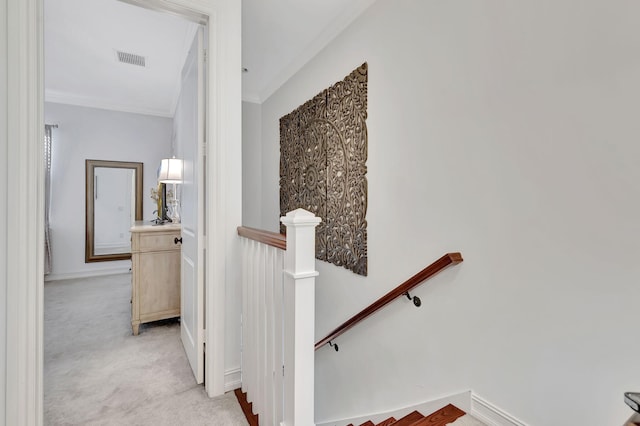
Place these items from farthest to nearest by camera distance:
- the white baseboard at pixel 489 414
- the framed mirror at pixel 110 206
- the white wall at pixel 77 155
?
the framed mirror at pixel 110 206
the white wall at pixel 77 155
the white baseboard at pixel 489 414

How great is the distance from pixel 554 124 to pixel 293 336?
4.52ft

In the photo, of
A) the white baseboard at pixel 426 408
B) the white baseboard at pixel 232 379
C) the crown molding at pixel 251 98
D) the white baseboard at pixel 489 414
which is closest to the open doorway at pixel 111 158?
the white baseboard at pixel 232 379

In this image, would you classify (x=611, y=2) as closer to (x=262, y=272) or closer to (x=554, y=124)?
(x=554, y=124)

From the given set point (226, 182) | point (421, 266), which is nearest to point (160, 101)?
point (226, 182)

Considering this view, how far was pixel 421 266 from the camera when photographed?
1.80 metres

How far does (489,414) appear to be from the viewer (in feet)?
4.68

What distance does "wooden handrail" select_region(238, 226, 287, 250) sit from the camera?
1265 mm

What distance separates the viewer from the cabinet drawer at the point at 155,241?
2.65 meters

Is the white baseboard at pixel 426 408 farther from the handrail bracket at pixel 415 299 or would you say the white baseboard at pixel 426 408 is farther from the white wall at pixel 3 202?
the white wall at pixel 3 202

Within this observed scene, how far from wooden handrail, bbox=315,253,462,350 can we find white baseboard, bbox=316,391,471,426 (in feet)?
1.91

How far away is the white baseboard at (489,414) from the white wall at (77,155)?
5.36 metres

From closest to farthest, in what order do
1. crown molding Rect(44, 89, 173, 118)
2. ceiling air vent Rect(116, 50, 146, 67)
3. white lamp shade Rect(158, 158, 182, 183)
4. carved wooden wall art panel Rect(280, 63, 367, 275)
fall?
carved wooden wall art panel Rect(280, 63, 367, 275) < white lamp shade Rect(158, 158, 182, 183) < ceiling air vent Rect(116, 50, 146, 67) < crown molding Rect(44, 89, 173, 118)

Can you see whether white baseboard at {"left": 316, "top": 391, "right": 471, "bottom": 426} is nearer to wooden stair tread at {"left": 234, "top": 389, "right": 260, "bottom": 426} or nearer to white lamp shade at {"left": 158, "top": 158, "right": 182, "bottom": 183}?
wooden stair tread at {"left": 234, "top": 389, "right": 260, "bottom": 426}

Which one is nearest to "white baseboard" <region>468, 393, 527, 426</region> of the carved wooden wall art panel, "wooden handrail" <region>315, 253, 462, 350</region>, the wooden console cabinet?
"wooden handrail" <region>315, 253, 462, 350</region>
